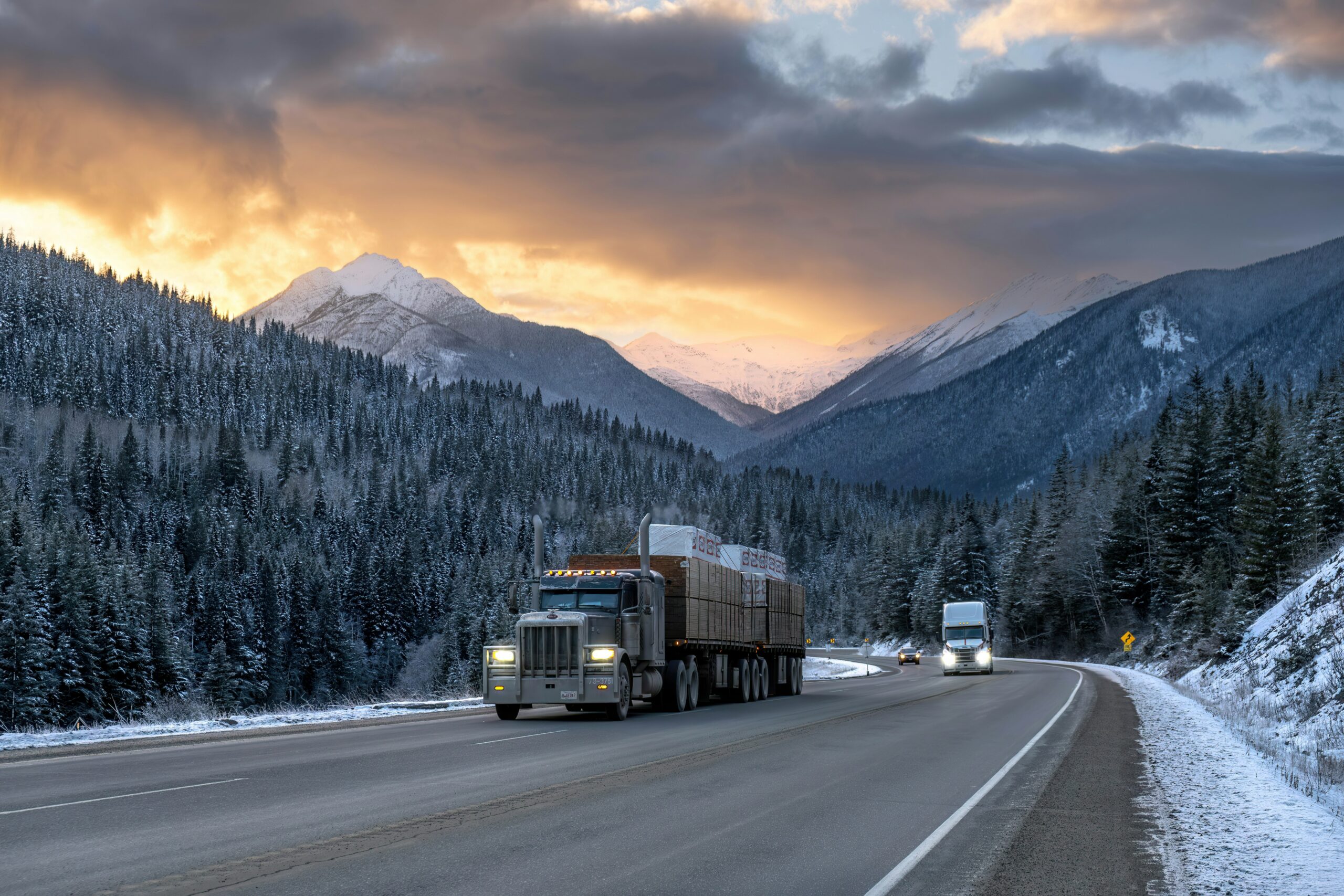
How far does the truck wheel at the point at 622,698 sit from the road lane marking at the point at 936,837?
889 cm

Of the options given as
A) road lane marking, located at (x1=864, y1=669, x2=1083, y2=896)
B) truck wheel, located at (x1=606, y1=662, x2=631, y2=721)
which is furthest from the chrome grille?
road lane marking, located at (x1=864, y1=669, x2=1083, y2=896)

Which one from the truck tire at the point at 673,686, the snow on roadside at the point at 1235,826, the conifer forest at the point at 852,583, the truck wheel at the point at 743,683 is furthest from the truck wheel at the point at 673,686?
the snow on roadside at the point at 1235,826

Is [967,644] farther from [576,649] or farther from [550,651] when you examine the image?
[550,651]

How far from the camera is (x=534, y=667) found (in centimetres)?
2431

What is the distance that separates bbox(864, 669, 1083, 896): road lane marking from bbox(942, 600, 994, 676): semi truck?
4061 cm

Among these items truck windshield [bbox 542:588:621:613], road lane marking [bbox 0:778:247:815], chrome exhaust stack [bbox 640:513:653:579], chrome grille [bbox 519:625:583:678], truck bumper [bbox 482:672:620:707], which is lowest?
road lane marking [bbox 0:778:247:815]

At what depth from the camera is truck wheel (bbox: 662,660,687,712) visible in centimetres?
2792

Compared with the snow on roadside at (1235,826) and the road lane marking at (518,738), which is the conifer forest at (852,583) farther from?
the snow on roadside at (1235,826)

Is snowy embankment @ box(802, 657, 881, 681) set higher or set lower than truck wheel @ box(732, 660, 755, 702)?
lower

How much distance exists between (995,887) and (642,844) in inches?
117

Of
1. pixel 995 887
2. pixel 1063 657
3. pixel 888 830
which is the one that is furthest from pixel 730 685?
pixel 1063 657

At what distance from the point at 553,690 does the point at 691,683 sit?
595 cm

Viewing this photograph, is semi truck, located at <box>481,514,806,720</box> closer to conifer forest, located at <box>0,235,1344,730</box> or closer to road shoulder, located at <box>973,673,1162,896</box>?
conifer forest, located at <box>0,235,1344,730</box>

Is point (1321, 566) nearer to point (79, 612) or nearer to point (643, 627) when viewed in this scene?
point (643, 627)
